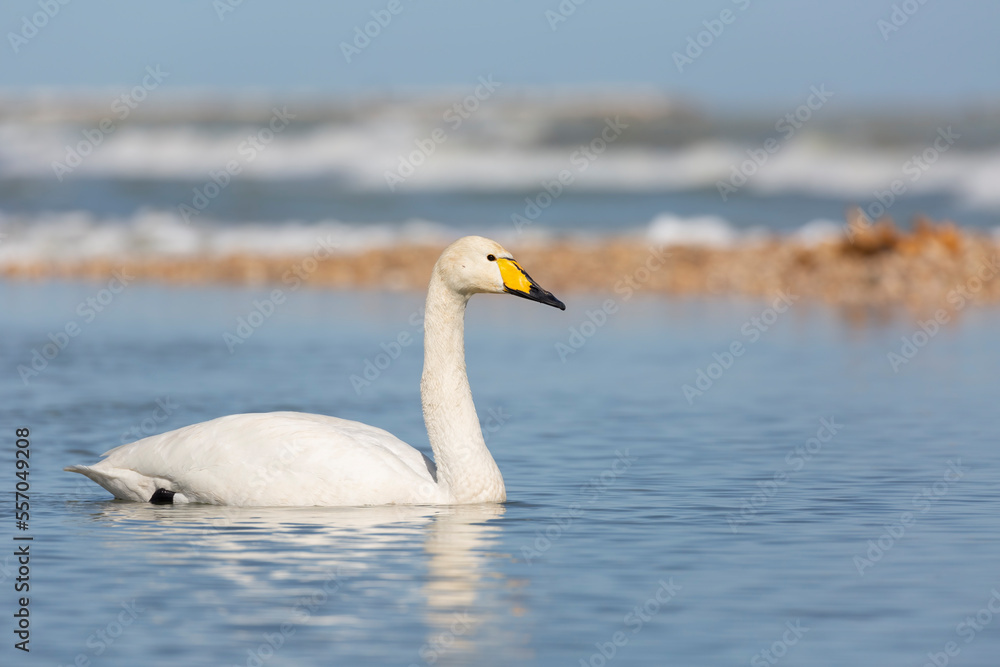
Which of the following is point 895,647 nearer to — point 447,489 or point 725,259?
point 447,489

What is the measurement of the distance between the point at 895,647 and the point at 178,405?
8.74 meters

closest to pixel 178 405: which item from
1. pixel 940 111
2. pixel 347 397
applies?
pixel 347 397

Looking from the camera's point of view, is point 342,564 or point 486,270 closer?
point 342,564

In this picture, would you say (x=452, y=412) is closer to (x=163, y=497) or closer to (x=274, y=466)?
(x=274, y=466)

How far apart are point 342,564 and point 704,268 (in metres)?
19.4

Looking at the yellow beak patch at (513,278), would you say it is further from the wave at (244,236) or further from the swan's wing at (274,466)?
the wave at (244,236)

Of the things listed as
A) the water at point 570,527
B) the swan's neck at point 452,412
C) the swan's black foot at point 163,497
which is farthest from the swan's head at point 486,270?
the swan's black foot at point 163,497

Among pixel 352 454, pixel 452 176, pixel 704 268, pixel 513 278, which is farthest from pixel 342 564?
pixel 452 176

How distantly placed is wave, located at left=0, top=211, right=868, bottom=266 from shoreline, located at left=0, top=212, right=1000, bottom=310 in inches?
60.5

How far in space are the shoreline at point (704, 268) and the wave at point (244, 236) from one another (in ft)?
5.04

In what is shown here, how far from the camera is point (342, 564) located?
7.39 m

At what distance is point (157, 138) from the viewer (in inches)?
2265

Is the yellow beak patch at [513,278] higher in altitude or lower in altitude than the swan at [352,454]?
higher

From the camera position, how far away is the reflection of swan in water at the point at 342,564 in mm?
6320
